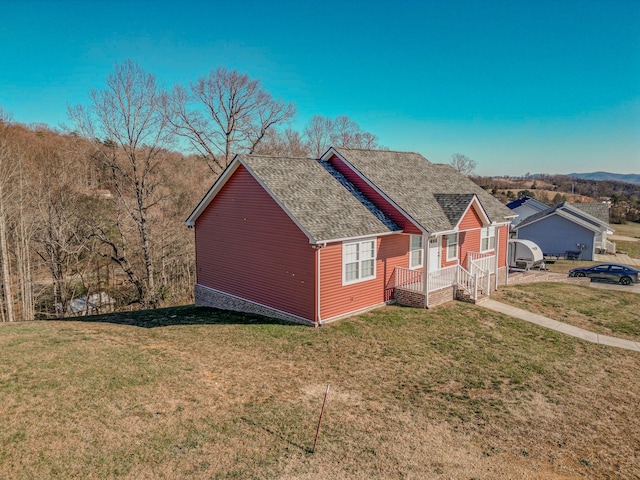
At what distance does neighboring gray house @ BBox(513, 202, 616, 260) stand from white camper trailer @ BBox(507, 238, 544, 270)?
1039cm

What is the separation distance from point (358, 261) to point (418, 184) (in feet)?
23.1

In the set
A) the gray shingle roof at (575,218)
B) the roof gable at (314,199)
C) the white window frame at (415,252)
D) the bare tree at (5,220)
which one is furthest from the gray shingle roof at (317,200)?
the gray shingle roof at (575,218)

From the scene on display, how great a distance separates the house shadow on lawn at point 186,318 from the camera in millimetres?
15505

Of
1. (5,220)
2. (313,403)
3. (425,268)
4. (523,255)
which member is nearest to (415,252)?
(425,268)

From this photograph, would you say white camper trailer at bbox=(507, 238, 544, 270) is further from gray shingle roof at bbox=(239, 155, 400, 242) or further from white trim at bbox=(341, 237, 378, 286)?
white trim at bbox=(341, 237, 378, 286)

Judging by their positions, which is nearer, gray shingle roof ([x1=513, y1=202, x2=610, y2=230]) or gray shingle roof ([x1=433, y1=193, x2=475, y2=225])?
gray shingle roof ([x1=433, y1=193, x2=475, y2=225])

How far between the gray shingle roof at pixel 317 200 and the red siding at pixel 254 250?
1.58 ft

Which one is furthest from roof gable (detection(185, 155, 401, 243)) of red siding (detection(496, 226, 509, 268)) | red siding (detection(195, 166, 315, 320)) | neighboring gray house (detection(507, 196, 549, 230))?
neighboring gray house (detection(507, 196, 549, 230))

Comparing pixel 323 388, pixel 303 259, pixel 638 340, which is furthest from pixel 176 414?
pixel 638 340

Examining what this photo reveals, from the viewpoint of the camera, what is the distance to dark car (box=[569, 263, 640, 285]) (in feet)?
90.5

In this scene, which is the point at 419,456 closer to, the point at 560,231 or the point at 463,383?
the point at 463,383

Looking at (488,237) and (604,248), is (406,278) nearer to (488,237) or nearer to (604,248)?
(488,237)

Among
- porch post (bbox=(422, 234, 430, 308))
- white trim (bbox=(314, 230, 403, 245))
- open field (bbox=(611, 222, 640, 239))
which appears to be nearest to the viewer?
white trim (bbox=(314, 230, 403, 245))

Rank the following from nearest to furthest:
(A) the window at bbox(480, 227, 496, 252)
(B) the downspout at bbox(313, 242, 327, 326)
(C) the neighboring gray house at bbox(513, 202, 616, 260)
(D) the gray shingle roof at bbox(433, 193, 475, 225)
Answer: (B) the downspout at bbox(313, 242, 327, 326) < (D) the gray shingle roof at bbox(433, 193, 475, 225) < (A) the window at bbox(480, 227, 496, 252) < (C) the neighboring gray house at bbox(513, 202, 616, 260)
